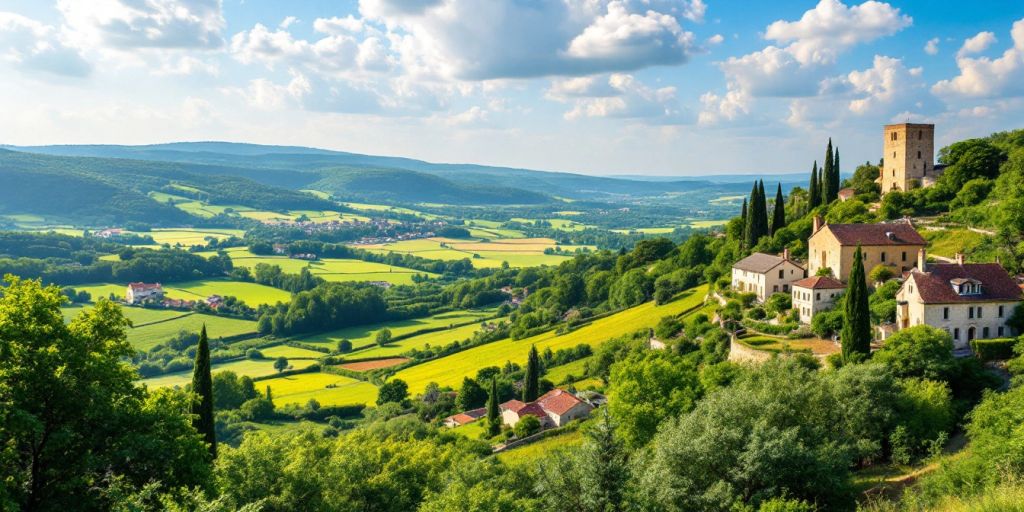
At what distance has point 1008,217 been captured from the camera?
54.1 metres

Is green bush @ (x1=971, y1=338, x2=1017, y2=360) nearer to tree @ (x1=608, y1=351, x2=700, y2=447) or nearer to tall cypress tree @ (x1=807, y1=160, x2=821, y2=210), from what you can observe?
tree @ (x1=608, y1=351, x2=700, y2=447)

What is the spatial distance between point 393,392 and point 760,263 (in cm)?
3693

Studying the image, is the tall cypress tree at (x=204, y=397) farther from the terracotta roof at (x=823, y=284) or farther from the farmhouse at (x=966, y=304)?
the terracotta roof at (x=823, y=284)

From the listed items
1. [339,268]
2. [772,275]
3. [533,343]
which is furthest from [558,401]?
[339,268]

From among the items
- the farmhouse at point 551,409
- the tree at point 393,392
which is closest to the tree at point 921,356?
the farmhouse at point 551,409

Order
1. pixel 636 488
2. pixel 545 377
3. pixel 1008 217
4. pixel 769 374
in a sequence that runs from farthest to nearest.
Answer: pixel 545 377
pixel 1008 217
pixel 769 374
pixel 636 488

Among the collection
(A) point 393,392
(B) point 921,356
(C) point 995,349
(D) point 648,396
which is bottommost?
(A) point 393,392

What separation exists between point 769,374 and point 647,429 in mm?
7986

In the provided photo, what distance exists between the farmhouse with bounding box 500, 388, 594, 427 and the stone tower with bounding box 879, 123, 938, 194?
4297 centimetres

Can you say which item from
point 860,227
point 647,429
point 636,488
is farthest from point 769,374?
point 860,227

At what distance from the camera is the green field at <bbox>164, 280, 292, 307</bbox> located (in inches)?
5202

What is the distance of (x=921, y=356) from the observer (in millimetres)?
39344

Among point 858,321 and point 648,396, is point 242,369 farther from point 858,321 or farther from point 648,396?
point 858,321

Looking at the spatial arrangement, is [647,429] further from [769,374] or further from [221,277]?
[221,277]
